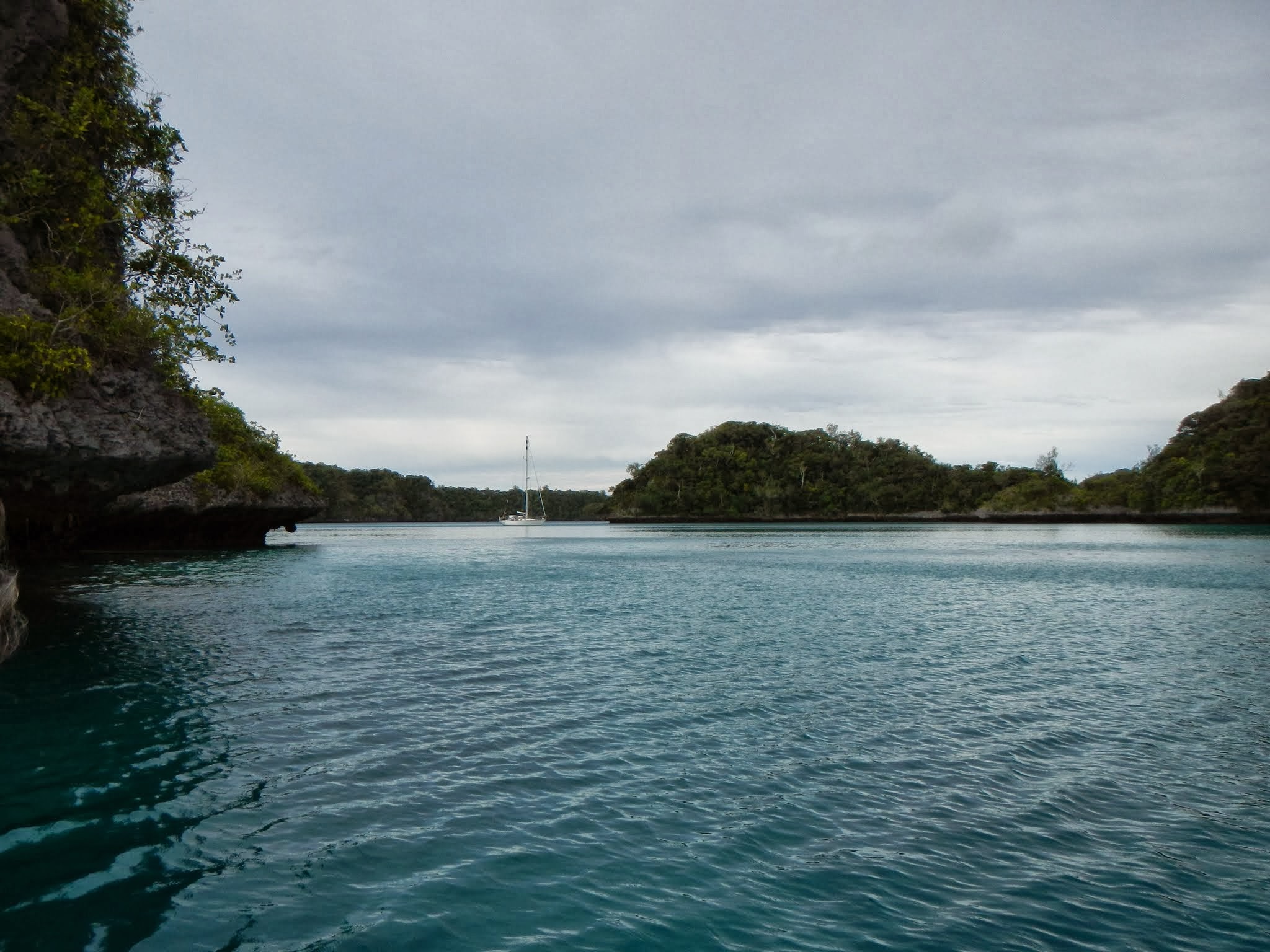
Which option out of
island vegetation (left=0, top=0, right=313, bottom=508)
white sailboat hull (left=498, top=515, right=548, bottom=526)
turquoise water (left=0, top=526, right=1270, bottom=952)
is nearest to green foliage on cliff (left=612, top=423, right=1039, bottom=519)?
white sailboat hull (left=498, top=515, right=548, bottom=526)

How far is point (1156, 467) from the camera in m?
117

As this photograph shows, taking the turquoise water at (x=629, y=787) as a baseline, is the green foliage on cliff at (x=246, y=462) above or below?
above

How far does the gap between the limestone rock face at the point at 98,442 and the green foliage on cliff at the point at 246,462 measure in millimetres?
21027

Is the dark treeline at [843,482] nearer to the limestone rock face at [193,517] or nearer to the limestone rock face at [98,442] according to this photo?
the limestone rock face at [193,517]

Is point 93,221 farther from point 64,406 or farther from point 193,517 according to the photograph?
point 193,517

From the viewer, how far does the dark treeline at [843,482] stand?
129125 millimetres

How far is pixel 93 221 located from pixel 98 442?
4879 mm

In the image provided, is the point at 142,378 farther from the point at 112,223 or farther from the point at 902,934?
the point at 902,934

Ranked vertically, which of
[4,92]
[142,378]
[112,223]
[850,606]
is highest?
[4,92]

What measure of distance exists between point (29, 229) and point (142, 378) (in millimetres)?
3689

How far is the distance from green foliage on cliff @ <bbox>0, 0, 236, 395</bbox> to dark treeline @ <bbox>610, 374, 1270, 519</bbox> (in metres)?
130

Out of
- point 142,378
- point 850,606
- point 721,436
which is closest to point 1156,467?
point 721,436

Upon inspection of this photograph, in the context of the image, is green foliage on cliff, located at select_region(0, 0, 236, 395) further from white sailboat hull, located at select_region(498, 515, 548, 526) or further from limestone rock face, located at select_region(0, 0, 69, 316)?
white sailboat hull, located at select_region(498, 515, 548, 526)

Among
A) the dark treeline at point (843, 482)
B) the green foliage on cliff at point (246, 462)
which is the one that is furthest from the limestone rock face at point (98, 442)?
the dark treeline at point (843, 482)
